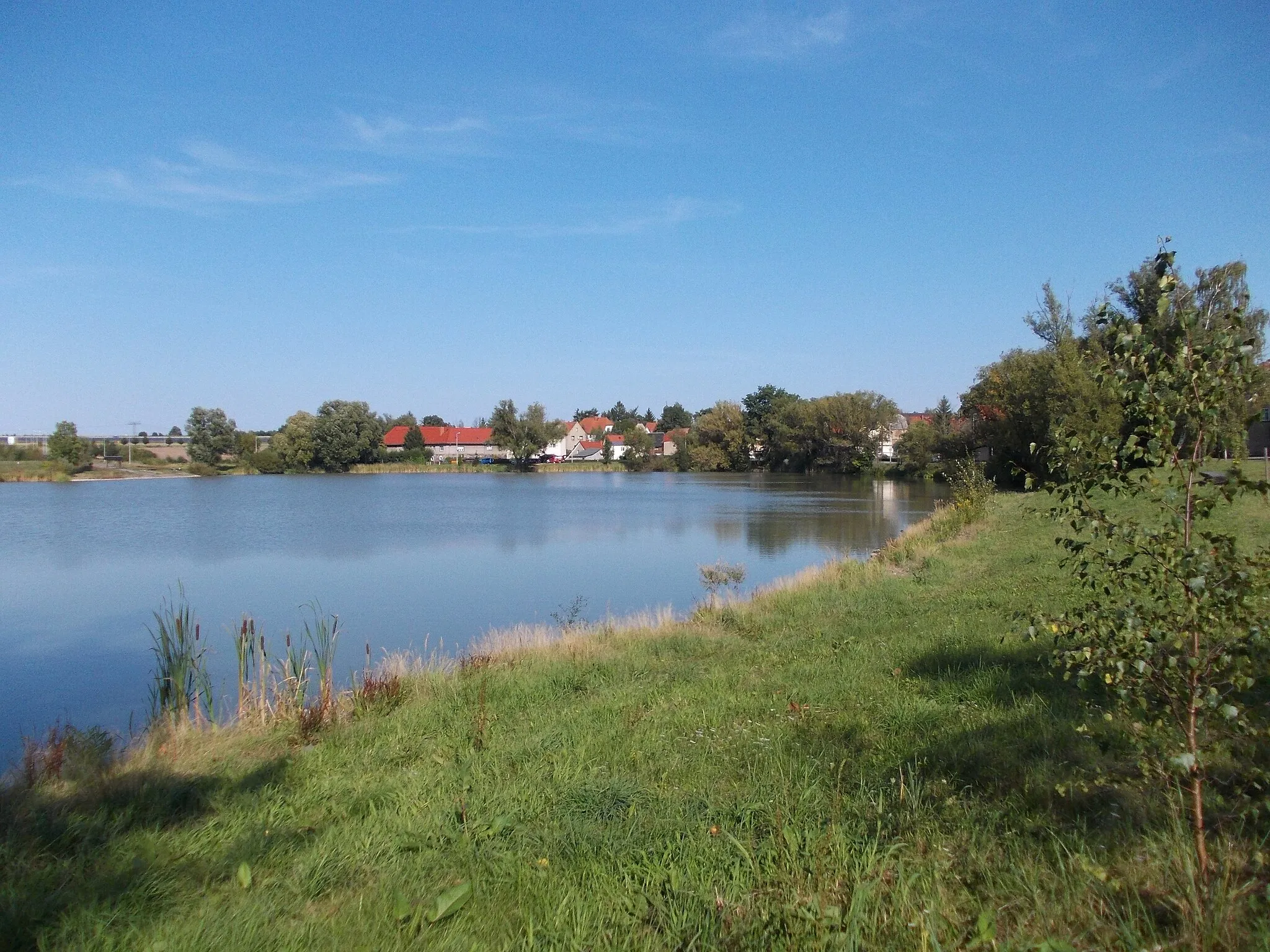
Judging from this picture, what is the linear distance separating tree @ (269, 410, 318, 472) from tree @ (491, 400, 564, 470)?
19.0m

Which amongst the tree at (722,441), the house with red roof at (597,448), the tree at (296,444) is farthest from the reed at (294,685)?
the house with red roof at (597,448)

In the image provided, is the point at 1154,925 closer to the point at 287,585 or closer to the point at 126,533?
the point at 287,585

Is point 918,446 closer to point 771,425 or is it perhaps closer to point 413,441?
point 771,425

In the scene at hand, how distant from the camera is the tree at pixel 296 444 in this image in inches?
3216

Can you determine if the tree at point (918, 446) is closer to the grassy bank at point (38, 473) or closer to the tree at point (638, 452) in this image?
the tree at point (638, 452)

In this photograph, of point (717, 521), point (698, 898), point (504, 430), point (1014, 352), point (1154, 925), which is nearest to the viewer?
point (1154, 925)

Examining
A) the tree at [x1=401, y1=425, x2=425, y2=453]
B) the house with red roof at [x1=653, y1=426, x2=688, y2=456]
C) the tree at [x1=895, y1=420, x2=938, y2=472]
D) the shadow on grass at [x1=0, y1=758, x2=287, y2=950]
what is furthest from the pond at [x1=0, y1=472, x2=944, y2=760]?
the house with red roof at [x1=653, y1=426, x2=688, y2=456]

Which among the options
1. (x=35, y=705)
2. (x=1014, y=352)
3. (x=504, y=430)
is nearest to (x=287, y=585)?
(x=35, y=705)

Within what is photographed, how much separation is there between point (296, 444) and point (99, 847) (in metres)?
83.4

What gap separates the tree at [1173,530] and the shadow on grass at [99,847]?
14.4ft

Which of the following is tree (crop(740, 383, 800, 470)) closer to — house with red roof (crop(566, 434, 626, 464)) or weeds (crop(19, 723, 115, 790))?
house with red roof (crop(566, 434, 626, 464))

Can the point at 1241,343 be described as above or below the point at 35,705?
above

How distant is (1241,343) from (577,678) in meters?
6.90

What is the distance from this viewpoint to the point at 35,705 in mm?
10188
